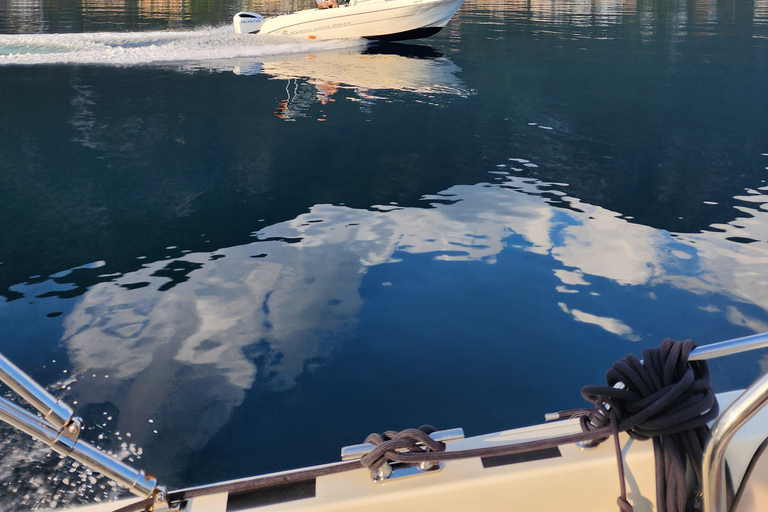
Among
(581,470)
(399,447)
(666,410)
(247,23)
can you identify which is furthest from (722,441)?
(247,23)

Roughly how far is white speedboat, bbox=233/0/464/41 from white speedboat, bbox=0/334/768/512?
15918 mm

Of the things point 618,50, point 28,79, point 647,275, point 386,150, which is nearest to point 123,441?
point 647,275

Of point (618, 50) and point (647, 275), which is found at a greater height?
point (618, 50)

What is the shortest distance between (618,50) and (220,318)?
1601 centimetres

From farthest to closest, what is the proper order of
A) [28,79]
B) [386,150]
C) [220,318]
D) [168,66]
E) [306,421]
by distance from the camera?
[168,66], [28,79], [386,150], [220,318], [306,421]

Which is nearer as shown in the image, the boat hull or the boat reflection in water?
the boat reflection in water

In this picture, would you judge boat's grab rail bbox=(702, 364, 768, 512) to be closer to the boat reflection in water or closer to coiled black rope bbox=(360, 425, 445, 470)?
coiled black rope bbox=(360, 425, 445, 470)

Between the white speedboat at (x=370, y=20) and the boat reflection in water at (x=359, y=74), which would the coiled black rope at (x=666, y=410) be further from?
the white speedboat at (x=370, y=20)

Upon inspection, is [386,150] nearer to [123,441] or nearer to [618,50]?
[123,441]

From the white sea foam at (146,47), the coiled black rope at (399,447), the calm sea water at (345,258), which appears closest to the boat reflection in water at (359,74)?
the calm sea water at (345,258)

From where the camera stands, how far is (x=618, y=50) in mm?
16719

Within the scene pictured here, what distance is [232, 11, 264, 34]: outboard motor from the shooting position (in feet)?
58.2

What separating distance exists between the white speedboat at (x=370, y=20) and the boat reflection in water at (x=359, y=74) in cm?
52

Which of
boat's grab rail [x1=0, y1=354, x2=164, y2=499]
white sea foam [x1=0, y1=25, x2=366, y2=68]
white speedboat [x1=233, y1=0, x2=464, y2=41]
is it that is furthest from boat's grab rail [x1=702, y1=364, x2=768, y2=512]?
white speedboat [x1=233, y1=0, x2=464, y2=41]
